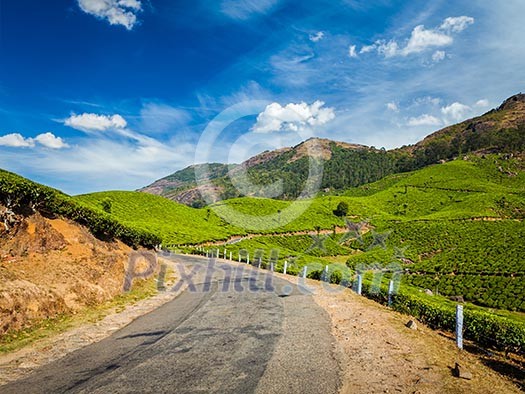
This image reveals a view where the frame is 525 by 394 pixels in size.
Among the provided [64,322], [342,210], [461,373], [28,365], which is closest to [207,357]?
[28,365]

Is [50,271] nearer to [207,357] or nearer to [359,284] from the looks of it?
[207,357]

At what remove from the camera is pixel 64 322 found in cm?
1235

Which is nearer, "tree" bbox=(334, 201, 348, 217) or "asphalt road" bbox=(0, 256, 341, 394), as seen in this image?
"asphalt road" bbox=(0, 256, 341, 394)

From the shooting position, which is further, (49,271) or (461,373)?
Answer: (49,271)

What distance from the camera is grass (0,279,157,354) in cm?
997

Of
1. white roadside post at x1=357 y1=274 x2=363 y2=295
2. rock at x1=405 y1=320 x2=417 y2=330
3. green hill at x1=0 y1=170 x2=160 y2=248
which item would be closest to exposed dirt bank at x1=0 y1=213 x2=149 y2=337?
green hill at x1=0 y1=170 x2=160 y2=248

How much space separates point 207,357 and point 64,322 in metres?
6.69

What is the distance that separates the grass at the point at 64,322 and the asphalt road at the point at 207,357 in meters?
1.82

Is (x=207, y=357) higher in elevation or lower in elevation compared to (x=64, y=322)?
higher

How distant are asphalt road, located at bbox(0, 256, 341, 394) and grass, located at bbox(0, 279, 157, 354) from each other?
5.97ft

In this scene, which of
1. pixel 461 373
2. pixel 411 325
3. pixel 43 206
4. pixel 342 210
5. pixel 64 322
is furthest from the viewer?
pixel 342 210

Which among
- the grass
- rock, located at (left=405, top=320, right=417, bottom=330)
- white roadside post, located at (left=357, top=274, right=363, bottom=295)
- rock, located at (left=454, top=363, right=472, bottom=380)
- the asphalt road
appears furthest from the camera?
white roadside post, located at (left=357, top=274, right=363, bottom=295)

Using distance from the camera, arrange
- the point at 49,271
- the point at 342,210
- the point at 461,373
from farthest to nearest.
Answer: the point at 342,210, the point at 49,271, the point at 461,373

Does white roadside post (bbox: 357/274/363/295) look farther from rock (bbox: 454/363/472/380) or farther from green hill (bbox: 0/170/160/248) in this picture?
green hill (bbox: 0/170/160/248)
